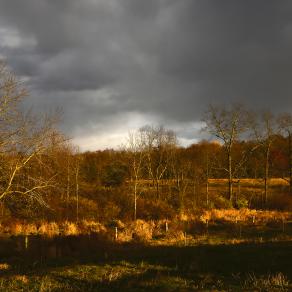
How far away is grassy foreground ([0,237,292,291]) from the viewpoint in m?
10.7

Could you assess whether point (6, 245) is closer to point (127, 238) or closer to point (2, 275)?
point (127, 238)

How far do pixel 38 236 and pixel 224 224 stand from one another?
1358cm

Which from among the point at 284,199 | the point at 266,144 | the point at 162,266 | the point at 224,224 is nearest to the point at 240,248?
the point at 162,266

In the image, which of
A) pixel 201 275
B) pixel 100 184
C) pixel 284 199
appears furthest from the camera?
pixel 100 184

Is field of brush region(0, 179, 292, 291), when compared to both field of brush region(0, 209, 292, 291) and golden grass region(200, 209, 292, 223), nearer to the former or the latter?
field of brush region(0, 209, 292, 291)

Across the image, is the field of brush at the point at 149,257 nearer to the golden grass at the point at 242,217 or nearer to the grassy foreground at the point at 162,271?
the grassy foreground at the point at 162,271

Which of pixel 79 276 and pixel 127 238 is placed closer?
pixel 79 276

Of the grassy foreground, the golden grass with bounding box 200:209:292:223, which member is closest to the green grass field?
the grassy foreground

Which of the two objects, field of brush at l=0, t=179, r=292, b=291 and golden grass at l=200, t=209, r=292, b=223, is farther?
golden grass at l=200, t=209, r=292, b=223

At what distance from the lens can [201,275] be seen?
40.2ft

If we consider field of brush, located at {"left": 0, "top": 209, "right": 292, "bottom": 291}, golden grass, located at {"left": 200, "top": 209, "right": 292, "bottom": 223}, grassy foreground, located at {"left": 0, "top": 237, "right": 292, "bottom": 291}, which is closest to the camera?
grassy foreground, located at {"left": 0, "top": 237, "right": 292, "bottom": 291}

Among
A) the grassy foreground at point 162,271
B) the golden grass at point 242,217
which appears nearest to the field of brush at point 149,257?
the grassy foreground at point 162,271

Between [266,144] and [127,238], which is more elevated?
[266,144]

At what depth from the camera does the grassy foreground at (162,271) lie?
10664 mm
